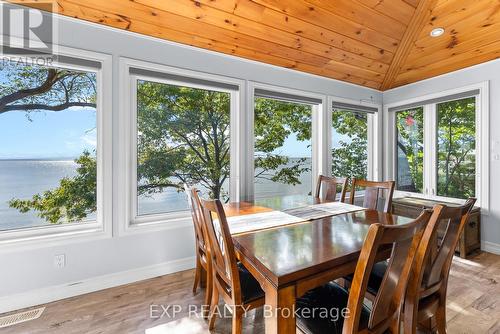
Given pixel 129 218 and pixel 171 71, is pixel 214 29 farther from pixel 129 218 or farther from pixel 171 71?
pixel 129 218

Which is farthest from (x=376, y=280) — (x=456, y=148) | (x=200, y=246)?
(x=456, y=148)

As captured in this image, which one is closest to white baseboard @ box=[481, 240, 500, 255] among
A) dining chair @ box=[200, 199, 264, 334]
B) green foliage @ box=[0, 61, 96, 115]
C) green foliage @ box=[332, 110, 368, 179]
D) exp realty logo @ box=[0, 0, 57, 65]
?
green foliage @ box=[332, 110, 368, 179]

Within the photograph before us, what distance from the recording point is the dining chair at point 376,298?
0.85 meters

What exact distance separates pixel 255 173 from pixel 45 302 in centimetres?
224

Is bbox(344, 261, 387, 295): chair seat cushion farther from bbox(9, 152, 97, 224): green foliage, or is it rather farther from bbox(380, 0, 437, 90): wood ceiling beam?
bbox(380, 0, 437, 90): wood ceiling beam

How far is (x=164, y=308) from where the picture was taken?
1899mm

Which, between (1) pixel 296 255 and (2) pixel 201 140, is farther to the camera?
(2) pixel 201 140

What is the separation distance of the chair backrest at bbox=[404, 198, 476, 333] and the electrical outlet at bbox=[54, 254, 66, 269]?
2439 mm

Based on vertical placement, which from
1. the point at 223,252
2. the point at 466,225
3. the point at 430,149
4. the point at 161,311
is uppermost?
the point at 430,149

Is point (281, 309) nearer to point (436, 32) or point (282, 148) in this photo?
point (282, 148)

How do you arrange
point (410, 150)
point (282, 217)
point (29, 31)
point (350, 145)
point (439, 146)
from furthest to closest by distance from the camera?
1. point (350, 145)
2. point (410, 150)
3. point (439, 146)
4. point (29, 31)
5. point (282, 217)

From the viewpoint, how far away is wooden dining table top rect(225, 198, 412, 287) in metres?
1.00

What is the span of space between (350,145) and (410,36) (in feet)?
5.18

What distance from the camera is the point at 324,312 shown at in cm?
116
